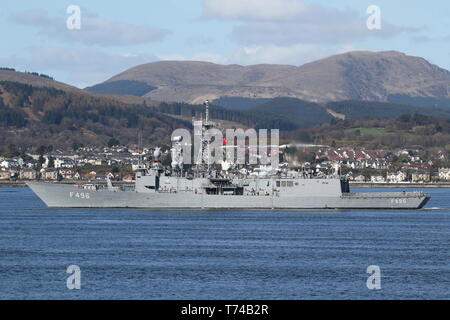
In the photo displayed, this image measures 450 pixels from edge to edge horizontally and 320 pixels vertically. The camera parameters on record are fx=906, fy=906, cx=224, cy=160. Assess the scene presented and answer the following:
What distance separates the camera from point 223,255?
1527 inches

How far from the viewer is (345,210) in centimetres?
6462

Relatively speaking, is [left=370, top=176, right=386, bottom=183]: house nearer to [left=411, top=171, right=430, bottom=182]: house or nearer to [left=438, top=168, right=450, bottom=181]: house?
[left=411, top=171, right=430, bottom=182]: house

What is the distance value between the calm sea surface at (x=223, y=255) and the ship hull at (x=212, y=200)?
110 inches

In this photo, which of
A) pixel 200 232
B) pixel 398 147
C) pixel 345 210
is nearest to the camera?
pixel 200 232

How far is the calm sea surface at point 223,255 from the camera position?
1196 inches

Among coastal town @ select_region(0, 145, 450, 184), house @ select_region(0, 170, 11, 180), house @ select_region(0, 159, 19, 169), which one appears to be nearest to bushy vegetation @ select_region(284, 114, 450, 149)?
coastal town @ select_region(0, 145, 450, 184)

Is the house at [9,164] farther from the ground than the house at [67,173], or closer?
farther from the ground

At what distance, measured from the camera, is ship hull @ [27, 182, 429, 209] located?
63.8 m

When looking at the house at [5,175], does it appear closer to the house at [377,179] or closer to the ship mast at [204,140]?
the house at [377,179]

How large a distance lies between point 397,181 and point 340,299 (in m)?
118

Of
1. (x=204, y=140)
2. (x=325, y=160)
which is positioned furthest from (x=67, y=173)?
(x=204, y=140)

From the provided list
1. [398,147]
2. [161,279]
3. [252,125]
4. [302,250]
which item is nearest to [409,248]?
[302,250]

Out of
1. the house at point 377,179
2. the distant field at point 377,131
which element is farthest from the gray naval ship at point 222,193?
the distant field at point 377,131
